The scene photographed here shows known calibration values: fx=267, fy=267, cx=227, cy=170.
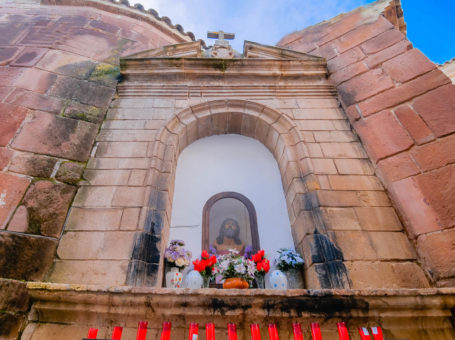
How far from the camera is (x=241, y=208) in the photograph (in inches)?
138

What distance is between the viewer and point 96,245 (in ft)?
8.15

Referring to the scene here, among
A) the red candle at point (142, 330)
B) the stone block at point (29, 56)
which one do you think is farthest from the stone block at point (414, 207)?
the stone block at point (29, 56)

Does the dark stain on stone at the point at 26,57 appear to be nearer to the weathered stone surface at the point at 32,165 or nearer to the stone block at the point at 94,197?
the weathered stone surface at the point at 32,165

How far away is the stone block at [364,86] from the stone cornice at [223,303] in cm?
250

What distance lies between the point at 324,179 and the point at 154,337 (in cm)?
227

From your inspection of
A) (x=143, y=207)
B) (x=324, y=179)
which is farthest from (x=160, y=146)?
(x=324, y=179)

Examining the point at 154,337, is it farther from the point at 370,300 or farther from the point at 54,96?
the point at 54,96

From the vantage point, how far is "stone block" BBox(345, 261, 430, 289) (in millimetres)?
2332

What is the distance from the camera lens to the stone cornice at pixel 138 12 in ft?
17.2

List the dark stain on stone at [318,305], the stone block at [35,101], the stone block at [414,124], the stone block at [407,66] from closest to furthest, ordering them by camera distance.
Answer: the dark stain on stone at [318,305] → the stone block at [414,124] → the stone block at [35,101] → the stone block at [407,66]

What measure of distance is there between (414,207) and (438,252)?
0.45m

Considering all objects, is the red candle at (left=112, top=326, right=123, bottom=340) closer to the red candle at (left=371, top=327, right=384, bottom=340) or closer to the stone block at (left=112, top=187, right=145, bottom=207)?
the stone block at (left=112, top=187, right=145, bottom=207)

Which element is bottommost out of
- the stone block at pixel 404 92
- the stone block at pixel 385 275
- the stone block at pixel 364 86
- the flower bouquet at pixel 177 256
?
the stone block at pixel 385 275

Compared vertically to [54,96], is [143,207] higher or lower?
lower
